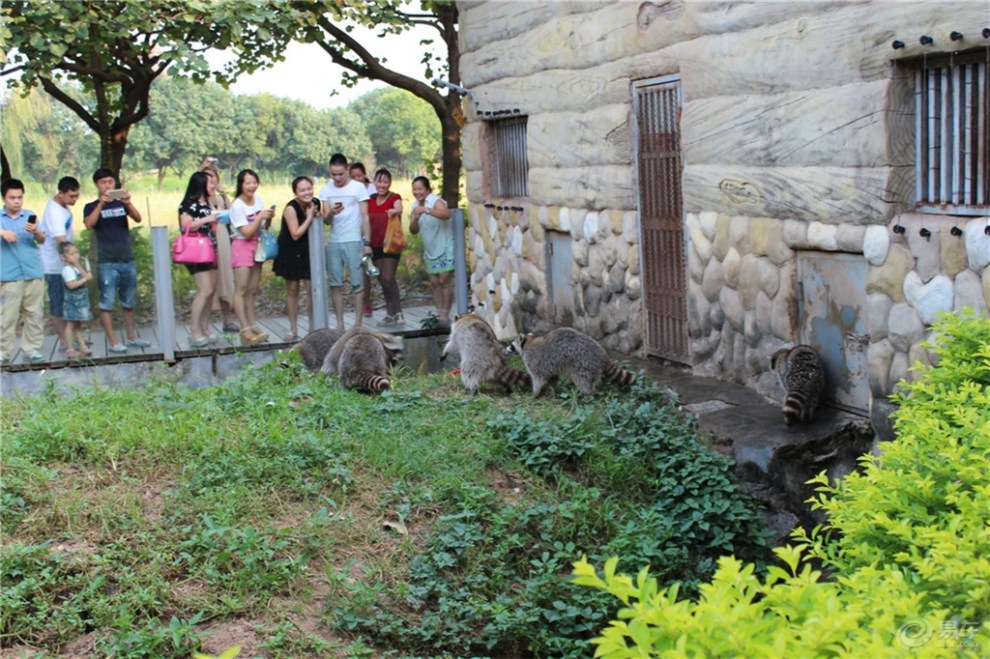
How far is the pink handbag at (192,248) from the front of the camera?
12055 millimetres

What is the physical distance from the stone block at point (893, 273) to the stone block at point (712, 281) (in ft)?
6.49

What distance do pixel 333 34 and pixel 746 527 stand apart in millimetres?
11700

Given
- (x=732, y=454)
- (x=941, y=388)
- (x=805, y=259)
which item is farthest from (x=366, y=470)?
(x=941, y=388)

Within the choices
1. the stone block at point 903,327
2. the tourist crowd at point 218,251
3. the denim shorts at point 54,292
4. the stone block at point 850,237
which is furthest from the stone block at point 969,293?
→ the denim shorts at point 54,292

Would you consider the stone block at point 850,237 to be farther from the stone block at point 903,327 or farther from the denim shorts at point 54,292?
the denim shorts at point 54,292

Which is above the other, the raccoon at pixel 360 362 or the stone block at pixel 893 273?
the stone block at pixel 893 273

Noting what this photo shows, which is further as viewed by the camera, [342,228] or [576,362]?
[342,228]

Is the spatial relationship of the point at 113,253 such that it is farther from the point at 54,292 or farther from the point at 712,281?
the point at 712,281

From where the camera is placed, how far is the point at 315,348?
11.3m

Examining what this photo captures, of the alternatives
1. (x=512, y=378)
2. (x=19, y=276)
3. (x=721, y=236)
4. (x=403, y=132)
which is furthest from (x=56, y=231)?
(x=403, y=132)

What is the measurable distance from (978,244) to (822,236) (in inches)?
60.0

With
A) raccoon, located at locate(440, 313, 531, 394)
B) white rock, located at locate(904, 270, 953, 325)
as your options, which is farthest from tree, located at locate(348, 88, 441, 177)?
white rock, located at locate(904, 270, 953, 325)

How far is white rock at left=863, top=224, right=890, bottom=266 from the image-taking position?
23.5ft

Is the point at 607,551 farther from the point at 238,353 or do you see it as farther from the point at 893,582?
the point at 238,353
